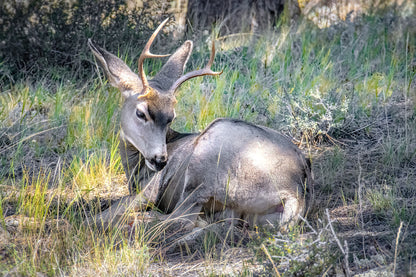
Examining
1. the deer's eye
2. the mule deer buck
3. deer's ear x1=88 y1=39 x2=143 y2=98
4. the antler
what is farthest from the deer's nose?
deer's ear x1=88 y1=39 x2=143 y2=98

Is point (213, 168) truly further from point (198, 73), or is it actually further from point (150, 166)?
point (198, 73)

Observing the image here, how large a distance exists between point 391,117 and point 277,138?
204 centimetres

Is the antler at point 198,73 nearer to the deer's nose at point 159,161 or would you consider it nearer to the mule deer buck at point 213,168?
the mule deer buck at point 213,168

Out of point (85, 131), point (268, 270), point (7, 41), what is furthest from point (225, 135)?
point (7, 41)

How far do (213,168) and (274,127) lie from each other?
1.90 m

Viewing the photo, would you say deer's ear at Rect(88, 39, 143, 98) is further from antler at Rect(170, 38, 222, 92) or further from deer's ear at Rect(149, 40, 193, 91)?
antler at Rect(170, 38, 222, 92)

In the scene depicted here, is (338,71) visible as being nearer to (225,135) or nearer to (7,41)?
(225,135)

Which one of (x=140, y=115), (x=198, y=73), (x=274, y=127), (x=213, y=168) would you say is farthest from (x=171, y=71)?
(x=213, y=168)

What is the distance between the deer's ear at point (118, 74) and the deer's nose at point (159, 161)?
2.86 feet

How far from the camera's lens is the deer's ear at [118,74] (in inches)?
220

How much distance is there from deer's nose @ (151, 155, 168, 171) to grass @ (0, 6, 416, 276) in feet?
1.97

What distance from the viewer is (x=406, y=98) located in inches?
261

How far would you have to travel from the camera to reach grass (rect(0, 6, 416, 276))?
370cm

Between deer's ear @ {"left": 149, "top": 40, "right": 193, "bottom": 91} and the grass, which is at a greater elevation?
deer's ear @ {"left": 149, "top": 40, "right": 193, "bottom": 91}
